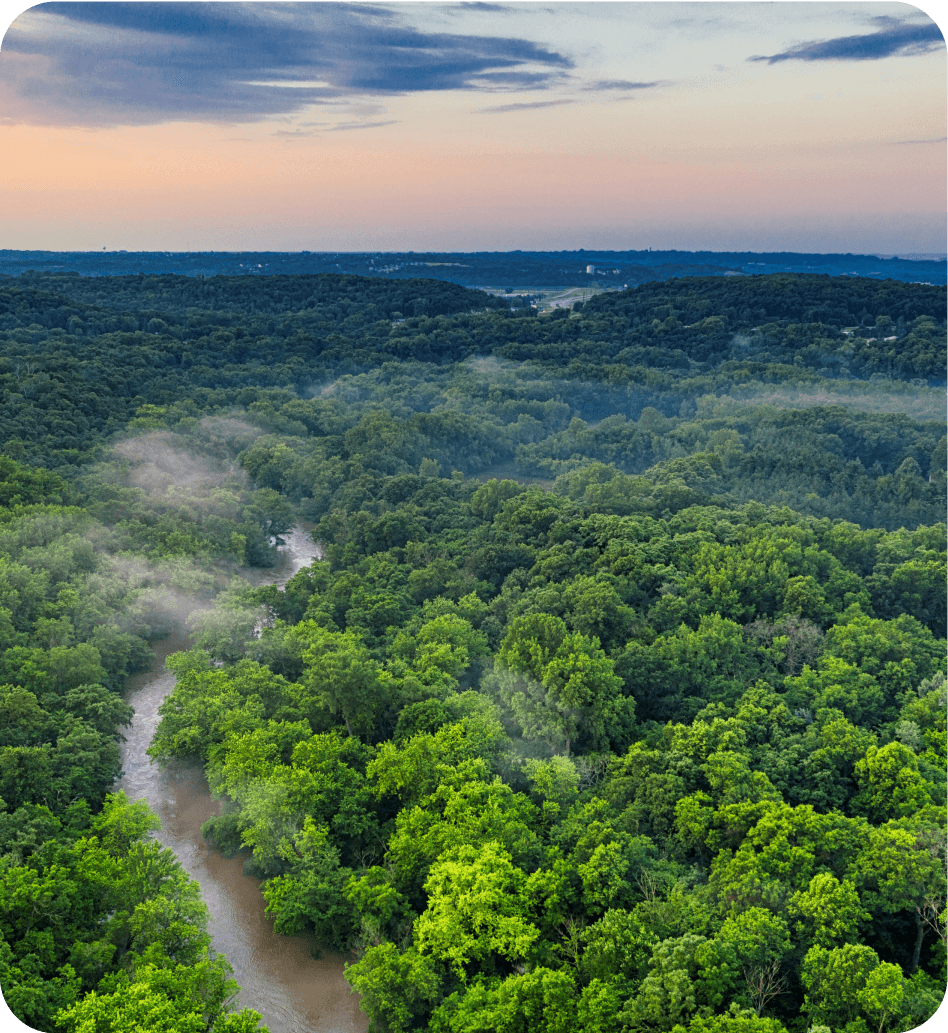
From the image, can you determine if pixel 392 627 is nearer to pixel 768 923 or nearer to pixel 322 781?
pixel 322 781

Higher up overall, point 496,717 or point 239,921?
point 496,717

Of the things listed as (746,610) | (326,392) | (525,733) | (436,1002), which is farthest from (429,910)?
(326,392)

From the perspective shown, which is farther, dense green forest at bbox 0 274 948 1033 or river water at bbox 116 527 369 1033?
river water at bbox 116 527 369 1033

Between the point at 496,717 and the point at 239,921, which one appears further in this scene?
the point at 496,717

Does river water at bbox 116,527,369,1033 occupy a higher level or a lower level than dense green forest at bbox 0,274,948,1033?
lower
